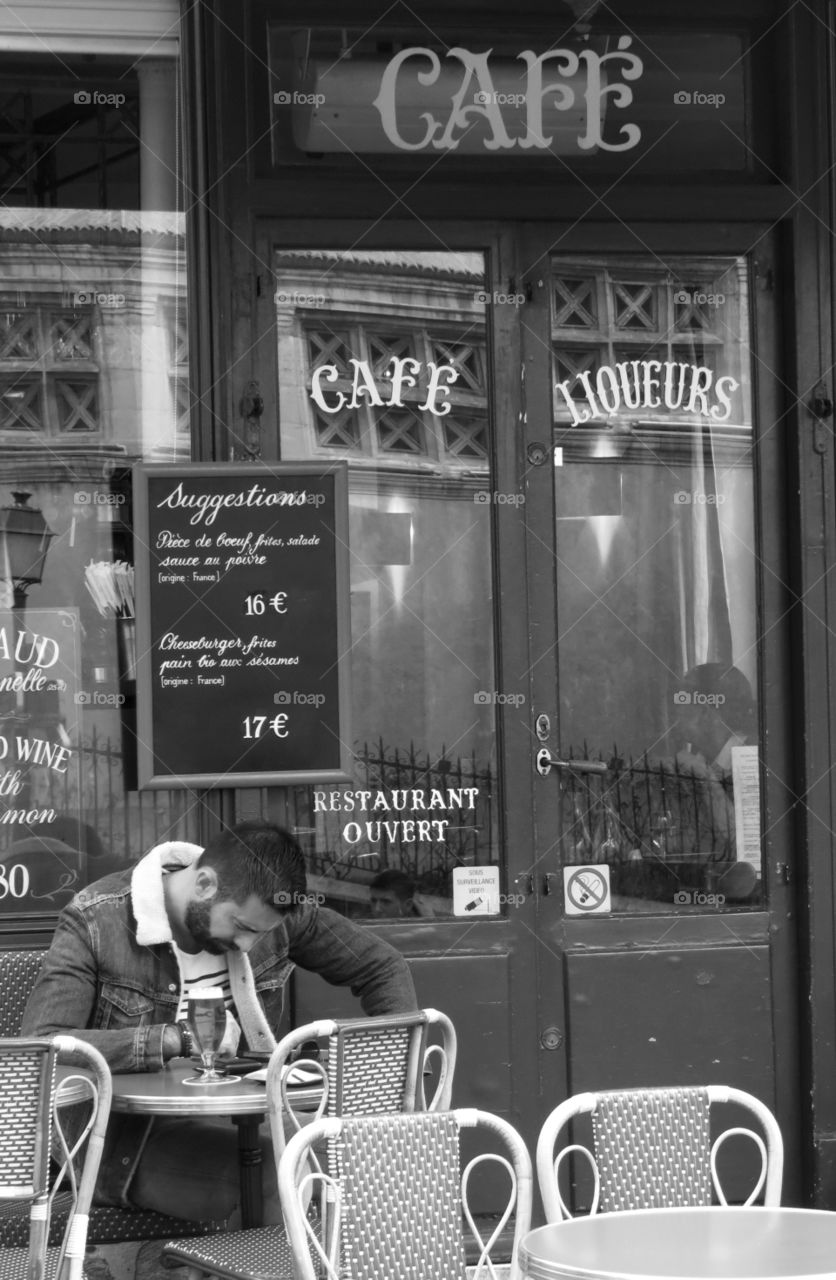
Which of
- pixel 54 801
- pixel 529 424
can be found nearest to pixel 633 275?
pixel 529 424

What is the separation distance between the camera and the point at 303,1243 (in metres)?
3.32

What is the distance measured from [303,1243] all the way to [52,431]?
125 inches

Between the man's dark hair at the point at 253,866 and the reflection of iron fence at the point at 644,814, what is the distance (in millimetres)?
1425

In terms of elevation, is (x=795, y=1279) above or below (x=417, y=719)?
below

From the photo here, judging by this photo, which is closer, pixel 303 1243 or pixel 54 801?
pixel 303 1243

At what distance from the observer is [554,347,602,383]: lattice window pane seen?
6.01 meters

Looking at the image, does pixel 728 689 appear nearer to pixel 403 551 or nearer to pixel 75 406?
pixel 403 551

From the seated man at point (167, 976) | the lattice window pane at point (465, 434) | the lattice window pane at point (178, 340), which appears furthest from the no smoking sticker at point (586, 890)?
the lattice window pane at point (178, 340)

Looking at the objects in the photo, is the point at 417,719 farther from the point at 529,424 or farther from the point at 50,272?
the point at 50,272

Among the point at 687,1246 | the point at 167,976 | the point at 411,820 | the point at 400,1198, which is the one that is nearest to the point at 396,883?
the point at 411,820

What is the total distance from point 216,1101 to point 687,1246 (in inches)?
53.8

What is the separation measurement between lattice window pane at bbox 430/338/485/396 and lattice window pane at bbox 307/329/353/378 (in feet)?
0.93

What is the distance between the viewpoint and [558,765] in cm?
591

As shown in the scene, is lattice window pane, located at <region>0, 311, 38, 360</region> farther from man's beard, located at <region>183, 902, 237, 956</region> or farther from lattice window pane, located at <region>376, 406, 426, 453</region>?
man's beard, located at <region>183, 902, 237, 956</region>
